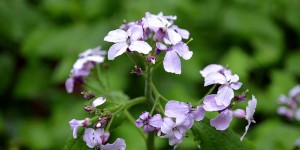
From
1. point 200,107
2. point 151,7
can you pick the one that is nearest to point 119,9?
point 151,7

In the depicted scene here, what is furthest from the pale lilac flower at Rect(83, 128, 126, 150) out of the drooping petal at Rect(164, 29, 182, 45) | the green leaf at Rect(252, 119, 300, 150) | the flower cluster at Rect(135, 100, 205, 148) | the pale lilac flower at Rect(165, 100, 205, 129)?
the green leaf at Rect(252, 119, 300, 150)

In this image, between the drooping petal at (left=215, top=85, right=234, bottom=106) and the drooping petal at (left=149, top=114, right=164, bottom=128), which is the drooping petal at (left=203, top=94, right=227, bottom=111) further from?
the drooping petal at (left=149, top=114, right=164, bottom=128)

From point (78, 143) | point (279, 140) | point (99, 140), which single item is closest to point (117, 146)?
point (99, 140)

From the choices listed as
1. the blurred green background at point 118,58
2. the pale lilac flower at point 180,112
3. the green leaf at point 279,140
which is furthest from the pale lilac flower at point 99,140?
the blurred green background at point 118,58

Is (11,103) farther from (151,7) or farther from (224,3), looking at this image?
(224,3)

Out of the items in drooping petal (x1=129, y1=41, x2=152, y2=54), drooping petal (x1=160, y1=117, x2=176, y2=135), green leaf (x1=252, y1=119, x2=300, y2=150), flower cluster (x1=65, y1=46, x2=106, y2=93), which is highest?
flower cluster (x1=65, y1=46, x2=106, y2=93)

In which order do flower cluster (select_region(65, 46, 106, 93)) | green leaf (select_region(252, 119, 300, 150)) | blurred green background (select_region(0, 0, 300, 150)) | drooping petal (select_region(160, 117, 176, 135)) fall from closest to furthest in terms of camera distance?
drooping petal (select_region(160, 117, 176, 135)) → flower cluster (select_region(65, 46, 106, 93)) → green leaf (select_region(252, 119, 300, 150)) → blurred green background (select_region(0, 0, 300, 150))
